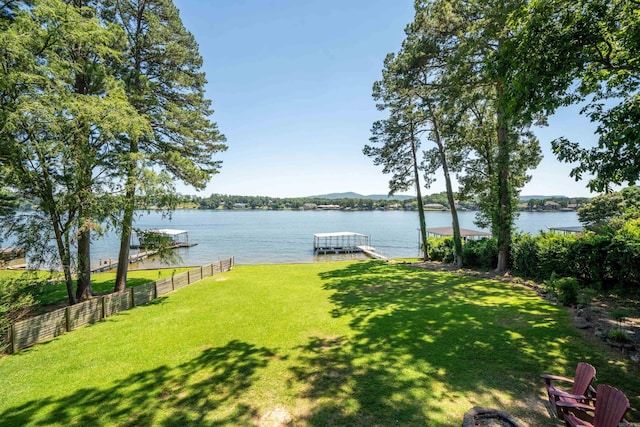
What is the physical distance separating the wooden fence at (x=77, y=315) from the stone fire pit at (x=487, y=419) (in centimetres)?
956

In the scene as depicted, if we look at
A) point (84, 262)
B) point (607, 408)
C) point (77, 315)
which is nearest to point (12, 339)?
point (77, 315)

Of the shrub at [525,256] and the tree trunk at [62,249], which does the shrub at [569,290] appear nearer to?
the shrub at [525,256]

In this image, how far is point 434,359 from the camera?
540 cm

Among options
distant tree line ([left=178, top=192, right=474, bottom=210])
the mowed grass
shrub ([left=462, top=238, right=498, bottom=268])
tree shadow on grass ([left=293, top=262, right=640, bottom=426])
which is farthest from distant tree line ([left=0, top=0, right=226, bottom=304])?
distant tree line ([left=178, top=192, right=474, bottom=210])

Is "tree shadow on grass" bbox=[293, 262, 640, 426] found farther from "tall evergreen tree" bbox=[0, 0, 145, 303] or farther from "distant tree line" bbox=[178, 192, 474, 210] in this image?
"distant tree line" bbox=[178, 192, 474, 210]

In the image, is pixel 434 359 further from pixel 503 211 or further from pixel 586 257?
pixel 503 211

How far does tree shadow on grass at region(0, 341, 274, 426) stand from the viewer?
4062 mm

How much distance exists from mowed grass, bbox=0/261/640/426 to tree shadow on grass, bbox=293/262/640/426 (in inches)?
1.0

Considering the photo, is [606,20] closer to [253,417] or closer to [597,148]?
[597,148]

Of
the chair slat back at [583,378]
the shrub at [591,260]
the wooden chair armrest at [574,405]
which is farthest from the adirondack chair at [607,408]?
the shrub at [591,260]

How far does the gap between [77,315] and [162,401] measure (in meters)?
6.18

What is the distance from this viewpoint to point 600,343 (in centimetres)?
555

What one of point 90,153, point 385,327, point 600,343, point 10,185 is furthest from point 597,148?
point 10,185

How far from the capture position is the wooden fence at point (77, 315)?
23.0ft
